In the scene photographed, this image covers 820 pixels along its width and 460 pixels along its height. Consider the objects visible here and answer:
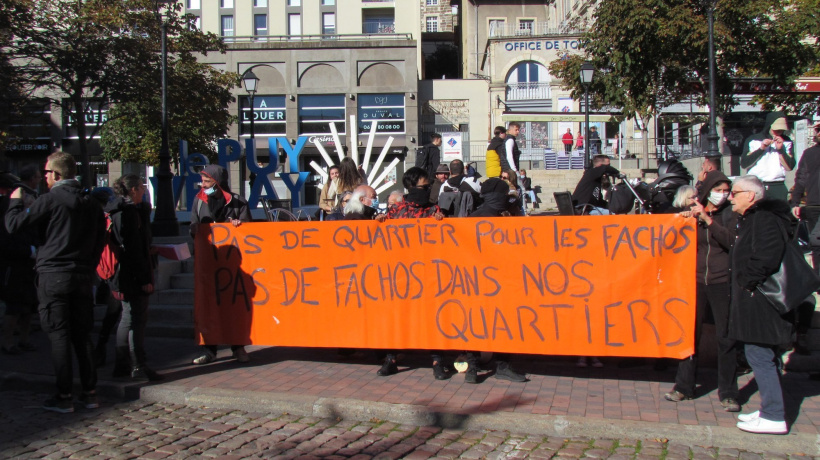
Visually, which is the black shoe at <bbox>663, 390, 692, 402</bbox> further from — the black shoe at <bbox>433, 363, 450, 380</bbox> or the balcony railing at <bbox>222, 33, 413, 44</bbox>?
the balcony railing at <bbox>222, 33, 413, 44</bbox>

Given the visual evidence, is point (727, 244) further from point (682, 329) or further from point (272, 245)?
point (272, 245)

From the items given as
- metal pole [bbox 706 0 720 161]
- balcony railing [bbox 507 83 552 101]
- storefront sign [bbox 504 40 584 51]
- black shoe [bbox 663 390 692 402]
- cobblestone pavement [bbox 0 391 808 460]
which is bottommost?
cobblestone pavement [bbox 0 391 808 460]

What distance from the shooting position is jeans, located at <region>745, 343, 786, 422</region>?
4621mm

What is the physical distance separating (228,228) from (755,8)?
19.3 metres

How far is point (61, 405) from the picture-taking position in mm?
5543

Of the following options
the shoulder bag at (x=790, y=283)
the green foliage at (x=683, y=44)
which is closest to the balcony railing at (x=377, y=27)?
the green foliage at (x=683, y=44)

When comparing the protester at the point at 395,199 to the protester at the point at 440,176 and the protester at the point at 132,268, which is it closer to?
the protester at the point at 132,268

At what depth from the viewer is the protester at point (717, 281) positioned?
5.22m

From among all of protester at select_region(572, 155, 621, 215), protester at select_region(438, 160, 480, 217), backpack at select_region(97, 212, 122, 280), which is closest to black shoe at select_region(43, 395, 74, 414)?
backpack at select_region(97, 212, 122, 280)

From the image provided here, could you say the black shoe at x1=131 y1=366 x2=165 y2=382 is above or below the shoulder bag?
below

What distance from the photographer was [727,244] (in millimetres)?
5207

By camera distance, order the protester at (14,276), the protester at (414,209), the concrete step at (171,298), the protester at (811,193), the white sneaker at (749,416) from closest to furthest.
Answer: the white sneaker at (749,416)
the protester at (414,209)
the protester at (14,276)
the protester at (811,193)
the concrete step at (171,298)

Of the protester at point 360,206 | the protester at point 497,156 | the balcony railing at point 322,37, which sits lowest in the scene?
the protester at point 360,206

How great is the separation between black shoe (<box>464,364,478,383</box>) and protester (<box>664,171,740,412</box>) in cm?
156
